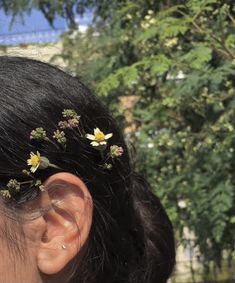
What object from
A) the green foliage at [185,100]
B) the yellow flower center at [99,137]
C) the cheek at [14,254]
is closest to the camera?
the cheek at [14,254]

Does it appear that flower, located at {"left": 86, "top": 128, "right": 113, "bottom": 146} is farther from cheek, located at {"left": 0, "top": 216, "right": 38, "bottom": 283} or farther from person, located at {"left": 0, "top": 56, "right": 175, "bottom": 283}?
cheek, located at {"left": 0, "top": 216, "right": 38, "bottom": 283}

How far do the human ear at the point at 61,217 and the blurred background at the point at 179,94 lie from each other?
1.63ft

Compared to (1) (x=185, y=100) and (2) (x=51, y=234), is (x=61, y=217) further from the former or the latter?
(1) (x=185, y=100)

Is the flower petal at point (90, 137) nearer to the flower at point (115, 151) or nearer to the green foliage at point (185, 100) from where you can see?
the flower at point (115, 151)

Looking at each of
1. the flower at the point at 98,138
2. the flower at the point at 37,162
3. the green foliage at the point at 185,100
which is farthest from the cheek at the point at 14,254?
the green foliage at the point at 185,100

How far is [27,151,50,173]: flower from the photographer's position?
44.4 inches

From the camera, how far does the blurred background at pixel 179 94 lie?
310 centimetres

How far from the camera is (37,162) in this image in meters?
1.13

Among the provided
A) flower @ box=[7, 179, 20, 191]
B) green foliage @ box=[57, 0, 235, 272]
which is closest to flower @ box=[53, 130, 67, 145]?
flower @ box=[7, 179, 20, 191]

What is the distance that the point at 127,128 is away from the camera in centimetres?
487

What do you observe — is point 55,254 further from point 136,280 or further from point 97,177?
point 136,280

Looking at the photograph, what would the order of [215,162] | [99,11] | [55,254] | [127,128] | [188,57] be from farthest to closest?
[99,11] → [127,128] → [215,162] → [188,57] → [55,254]

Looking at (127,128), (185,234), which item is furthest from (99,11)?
(185,234)

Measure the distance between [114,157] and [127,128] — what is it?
11.8 ft
